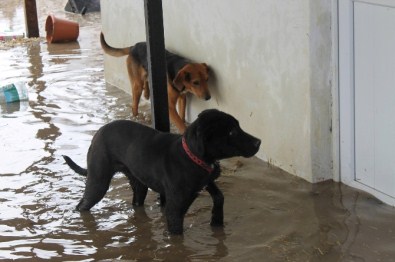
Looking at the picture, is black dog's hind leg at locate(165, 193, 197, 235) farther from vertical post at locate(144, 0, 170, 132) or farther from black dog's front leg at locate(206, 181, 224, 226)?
vertical post at locate(144, 0, 170, 132)

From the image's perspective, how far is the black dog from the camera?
5348 mm

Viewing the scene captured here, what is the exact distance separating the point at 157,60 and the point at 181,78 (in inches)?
70.7

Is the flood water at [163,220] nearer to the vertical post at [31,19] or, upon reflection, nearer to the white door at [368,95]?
the white door at [368,95]

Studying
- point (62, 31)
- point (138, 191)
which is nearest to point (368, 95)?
point (138, 191)

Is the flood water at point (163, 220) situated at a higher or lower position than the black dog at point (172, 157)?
lower

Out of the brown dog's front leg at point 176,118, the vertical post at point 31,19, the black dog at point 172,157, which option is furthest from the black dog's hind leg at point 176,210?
the vertical post at point 31,19

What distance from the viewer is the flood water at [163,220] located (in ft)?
17.8

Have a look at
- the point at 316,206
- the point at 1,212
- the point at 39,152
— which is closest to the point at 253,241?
the point at 316,206

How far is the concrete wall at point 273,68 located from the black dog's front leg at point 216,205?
3.85ft

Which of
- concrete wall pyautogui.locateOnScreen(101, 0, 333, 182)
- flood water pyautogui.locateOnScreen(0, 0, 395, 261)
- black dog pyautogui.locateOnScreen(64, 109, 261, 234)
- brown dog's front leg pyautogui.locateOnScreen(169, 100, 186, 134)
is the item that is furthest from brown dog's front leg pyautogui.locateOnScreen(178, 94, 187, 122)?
black dog pyautogui.locateOnScreen(64, 109, 261, 234)

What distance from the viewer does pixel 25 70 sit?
39.1 ft

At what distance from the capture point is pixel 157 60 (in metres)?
6.28

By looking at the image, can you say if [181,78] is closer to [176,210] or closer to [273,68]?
[273,68]

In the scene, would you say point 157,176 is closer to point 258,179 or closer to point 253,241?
point 253,241
